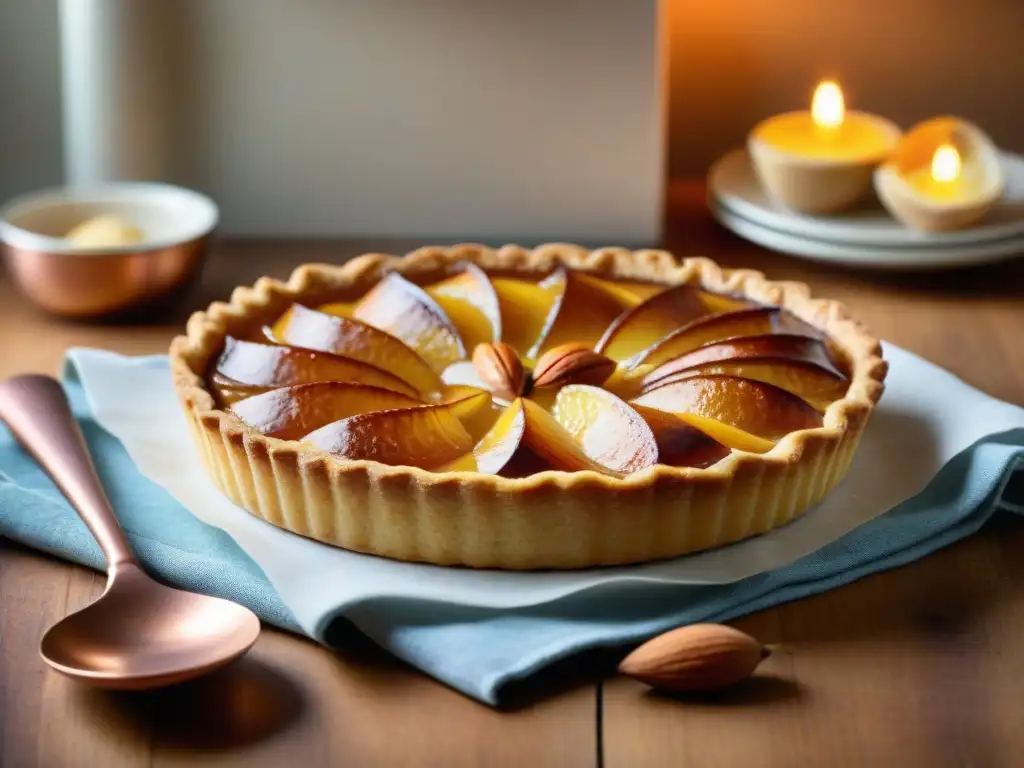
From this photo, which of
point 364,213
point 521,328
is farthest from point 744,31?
point 521,328

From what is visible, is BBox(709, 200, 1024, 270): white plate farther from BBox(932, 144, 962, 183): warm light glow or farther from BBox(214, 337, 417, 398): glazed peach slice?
BBox(214, 337, 417, 398): glazed peach slice

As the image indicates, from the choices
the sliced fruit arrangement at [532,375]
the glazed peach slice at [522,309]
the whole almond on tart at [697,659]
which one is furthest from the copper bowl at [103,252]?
the whole almond on tart at [697,659]

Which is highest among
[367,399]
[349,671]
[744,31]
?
[744,31]

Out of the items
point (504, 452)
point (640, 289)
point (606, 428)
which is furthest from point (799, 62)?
point (504, 452)

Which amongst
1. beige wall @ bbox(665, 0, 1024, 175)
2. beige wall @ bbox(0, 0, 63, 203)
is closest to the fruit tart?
beige wall @ bbox(665, 0, 1024, 175)

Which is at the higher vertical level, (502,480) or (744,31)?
(744,31)

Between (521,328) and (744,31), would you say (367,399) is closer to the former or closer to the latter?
(521,328)
